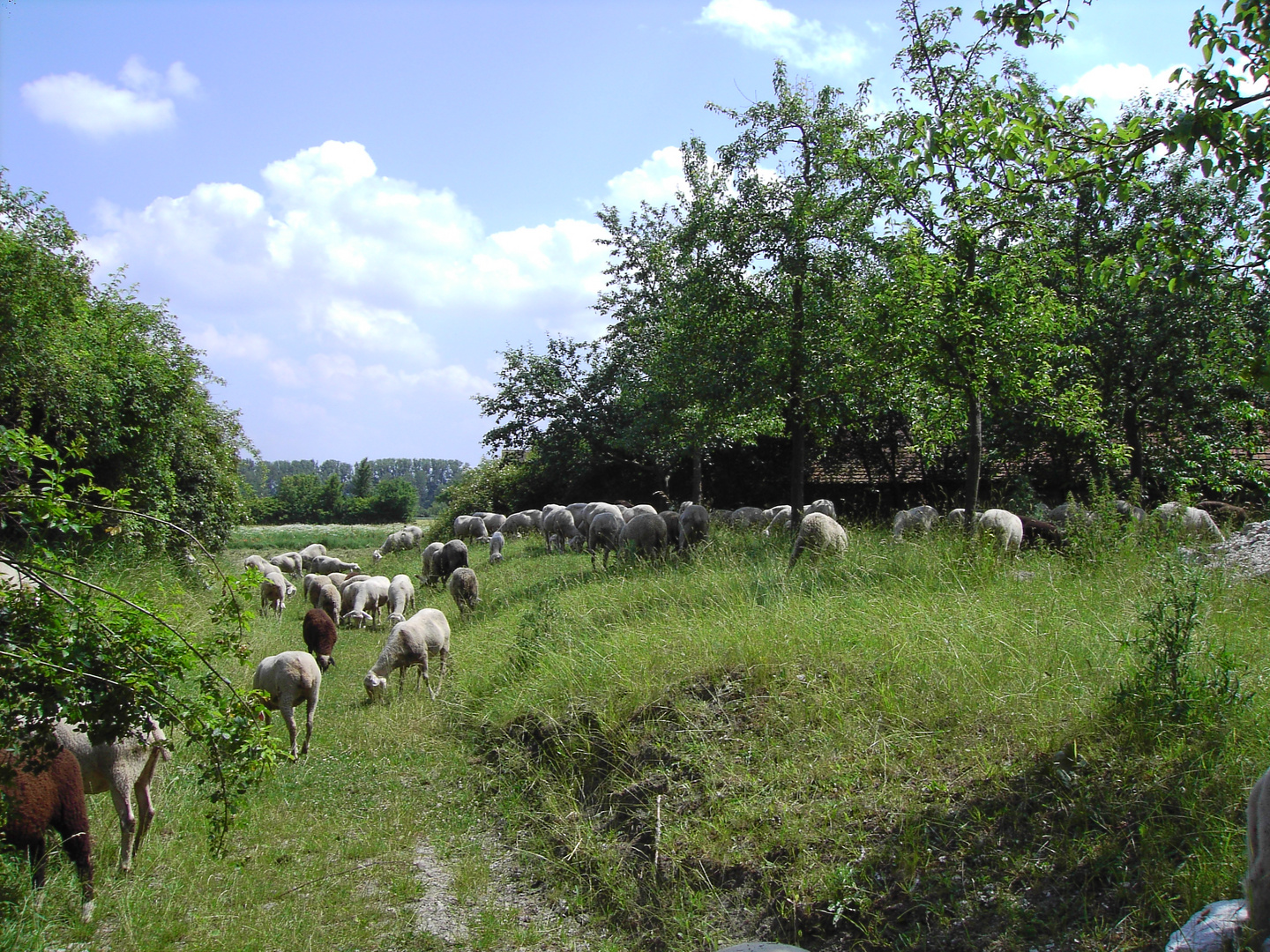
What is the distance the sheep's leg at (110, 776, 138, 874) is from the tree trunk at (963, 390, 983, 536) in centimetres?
981

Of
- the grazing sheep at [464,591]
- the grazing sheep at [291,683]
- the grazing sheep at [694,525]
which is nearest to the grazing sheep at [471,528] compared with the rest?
the grazing sheep at [464,591]

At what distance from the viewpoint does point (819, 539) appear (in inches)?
408

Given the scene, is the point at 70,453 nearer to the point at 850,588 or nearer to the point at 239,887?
the point at 239,887

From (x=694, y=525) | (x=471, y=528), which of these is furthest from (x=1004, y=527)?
(x=471, y=528)

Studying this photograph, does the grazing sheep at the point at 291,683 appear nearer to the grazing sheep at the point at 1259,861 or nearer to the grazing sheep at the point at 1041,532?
the grazing sheep at the point at 1259,861

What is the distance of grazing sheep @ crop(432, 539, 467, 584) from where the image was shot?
1997 centimetres

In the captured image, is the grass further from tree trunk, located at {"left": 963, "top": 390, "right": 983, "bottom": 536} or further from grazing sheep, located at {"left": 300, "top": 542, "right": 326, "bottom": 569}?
grazing sheep, located at {"left": 300, "top": 542, "right": 326, "bottom": 569}

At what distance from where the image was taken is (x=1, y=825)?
14.0 feet

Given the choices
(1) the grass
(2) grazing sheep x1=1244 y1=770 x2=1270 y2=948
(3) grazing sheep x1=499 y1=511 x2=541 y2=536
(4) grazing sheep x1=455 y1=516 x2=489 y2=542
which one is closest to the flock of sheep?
(2) grazing sheep x1=1244 y1=770 x2=1270 y2=948

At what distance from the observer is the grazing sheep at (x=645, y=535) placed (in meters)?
16.0

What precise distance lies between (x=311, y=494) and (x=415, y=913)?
8108cm

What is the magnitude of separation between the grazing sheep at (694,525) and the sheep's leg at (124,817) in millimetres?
11516

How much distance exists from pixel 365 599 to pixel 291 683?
7.84 meters

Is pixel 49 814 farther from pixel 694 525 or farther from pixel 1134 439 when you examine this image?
pixel 1134 439
